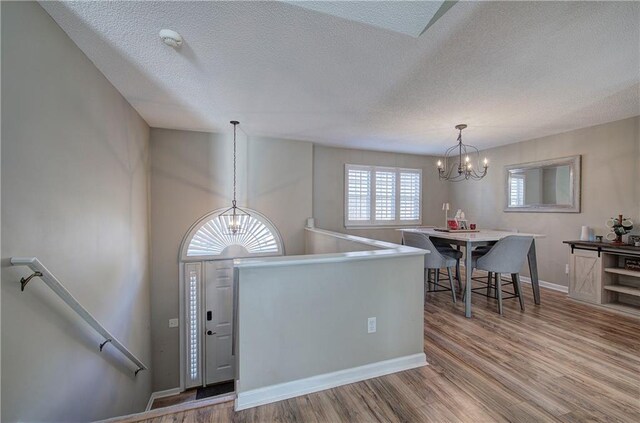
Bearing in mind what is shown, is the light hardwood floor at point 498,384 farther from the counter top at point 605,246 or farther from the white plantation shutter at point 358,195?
the white plantation shutter at point 358,195

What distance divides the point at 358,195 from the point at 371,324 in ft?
12.1

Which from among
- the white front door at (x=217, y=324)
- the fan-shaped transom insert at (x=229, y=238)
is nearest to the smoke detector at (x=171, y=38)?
the fan-shaped transom insert at (x=229, y=238)

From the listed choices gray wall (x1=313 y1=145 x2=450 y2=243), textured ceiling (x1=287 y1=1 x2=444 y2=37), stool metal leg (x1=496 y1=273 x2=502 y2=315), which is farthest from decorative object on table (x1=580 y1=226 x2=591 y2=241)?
textured ceiling (x1=287 y1=1 x2=444 y2=37)

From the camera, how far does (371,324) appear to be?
2.24 m

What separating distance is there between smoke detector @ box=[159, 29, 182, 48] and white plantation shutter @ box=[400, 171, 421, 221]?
501 cm

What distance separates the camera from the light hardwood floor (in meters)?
1.78

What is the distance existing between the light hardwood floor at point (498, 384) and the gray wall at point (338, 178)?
2.83 metres

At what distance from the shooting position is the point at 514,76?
2488mm

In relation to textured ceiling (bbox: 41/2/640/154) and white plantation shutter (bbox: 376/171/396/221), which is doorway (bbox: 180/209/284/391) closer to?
textured ceiling (bbox: 41/2/640/154)

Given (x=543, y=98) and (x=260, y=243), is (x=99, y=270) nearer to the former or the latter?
(x=260, y=243)

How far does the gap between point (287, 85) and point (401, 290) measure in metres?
2.23

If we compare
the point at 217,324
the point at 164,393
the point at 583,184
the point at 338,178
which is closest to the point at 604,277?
the point at 583,184

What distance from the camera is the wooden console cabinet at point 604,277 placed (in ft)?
11.5

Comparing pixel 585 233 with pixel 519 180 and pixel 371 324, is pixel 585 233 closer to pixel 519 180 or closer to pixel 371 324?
pixel 519 180
